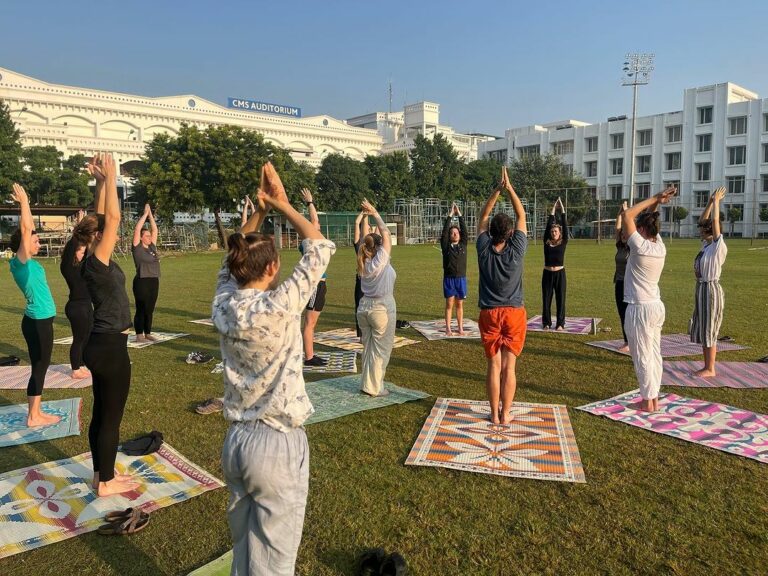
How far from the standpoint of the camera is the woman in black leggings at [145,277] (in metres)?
9.71

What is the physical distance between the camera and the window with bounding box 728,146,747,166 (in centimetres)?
6481

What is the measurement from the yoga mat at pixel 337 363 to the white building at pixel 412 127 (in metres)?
91.9

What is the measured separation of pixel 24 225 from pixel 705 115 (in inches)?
3052

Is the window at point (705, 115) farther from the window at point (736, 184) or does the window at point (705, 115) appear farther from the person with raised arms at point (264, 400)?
the person with raised arms at point (264, 400)

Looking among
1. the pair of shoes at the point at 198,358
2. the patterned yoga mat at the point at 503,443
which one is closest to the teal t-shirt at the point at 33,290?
the pair of shoes at the point at 198,358

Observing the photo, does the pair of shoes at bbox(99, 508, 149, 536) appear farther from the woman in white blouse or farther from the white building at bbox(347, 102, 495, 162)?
the white building at bbox(347, 102, 495, 162)

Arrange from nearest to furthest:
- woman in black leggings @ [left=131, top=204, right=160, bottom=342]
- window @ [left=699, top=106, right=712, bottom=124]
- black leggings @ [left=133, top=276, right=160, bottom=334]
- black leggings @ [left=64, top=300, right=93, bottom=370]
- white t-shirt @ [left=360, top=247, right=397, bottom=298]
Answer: white t-shirt @ [left=360, top=247, right=397, bottom=298] → black leggings @ [left=64, top=300, right=93, bottom=370] → woman in black leggings @ [left=131, top=204, right=160, bottom=342] → black leggings @ [left=133, top=276, right=160, bottom=334] → window @ [left=699, top=106, right=712, bottom=124]

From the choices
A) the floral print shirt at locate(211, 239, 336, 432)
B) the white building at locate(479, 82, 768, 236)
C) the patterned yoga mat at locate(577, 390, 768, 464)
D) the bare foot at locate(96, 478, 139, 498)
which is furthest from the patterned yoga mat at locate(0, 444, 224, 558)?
Result: the white building at locate(479, 82, 768, 236)

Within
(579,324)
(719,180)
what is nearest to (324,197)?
(719,180)

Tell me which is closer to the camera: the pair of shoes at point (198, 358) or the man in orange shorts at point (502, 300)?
the man in orange shorts at point (502, 300)

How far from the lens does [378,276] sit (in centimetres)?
666

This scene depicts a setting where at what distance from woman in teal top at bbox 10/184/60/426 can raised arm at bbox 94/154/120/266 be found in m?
2.13

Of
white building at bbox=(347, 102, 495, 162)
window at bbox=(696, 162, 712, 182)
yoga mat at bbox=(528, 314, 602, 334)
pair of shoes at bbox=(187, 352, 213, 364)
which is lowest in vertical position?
pair of shoes at bbox=(187, 352, 213, 364)

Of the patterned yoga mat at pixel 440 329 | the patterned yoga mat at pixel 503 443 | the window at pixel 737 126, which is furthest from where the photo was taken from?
the window at pixel 737 126
